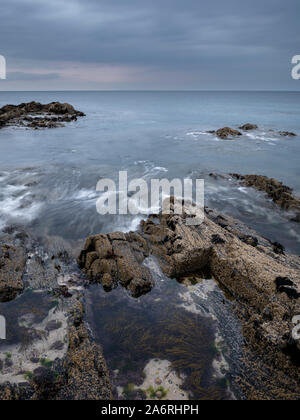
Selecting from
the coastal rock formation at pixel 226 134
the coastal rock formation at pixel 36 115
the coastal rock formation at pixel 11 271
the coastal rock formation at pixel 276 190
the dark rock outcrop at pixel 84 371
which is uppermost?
the coastal rock formation at pixel 36 115

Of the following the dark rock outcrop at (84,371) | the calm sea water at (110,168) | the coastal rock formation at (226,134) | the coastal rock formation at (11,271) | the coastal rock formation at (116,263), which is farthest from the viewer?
the coastal rock formation at (226,134)

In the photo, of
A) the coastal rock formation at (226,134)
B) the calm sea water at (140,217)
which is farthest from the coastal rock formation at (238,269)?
the coastal rock formation at (226,134)

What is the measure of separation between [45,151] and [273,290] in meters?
23.2

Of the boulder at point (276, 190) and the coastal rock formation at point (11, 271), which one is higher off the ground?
the boulder at point (276, 190)

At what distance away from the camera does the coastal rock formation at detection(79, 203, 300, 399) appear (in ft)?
15.9

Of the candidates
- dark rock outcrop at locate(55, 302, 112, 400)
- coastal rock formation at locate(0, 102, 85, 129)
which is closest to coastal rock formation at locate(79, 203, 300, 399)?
dark rock outcrop at locate(55, 302, 112, 400)

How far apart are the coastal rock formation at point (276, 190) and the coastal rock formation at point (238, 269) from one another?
4057 mm

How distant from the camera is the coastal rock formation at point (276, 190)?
39.8ft

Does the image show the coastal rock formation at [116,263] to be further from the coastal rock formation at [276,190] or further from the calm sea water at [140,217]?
the coastal rock formation at [276,190]

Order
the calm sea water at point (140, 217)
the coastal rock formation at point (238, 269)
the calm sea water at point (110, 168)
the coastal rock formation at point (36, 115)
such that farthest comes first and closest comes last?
the coastal rock formation at point (36, 115), the calm sea water at point (110, 168), the calm sea water at point (140, 217), the coastal rock formation at point (238, 269)

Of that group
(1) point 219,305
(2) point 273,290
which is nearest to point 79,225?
(1) point 219,305

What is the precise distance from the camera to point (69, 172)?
59.3 ft

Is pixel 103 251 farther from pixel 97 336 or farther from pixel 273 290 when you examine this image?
pixel 273 290

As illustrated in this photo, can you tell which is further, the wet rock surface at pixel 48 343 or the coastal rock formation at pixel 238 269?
the coastal rock formation at pixel 238 269
